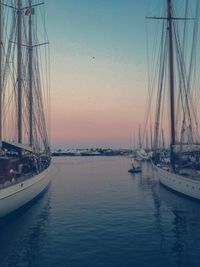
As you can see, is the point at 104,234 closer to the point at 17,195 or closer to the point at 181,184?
the point at 17,195

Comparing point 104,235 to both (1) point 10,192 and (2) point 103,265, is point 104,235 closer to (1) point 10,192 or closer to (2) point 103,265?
(2) point 103,265

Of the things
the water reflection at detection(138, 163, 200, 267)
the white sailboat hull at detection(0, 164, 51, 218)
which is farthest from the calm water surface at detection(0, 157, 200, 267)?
the white sailboat hull at detection(0, 164, 51, 218)

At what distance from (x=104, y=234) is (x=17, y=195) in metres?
8.48

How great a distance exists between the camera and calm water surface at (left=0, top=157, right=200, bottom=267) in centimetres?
1518

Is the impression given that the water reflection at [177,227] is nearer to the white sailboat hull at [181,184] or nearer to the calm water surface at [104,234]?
the calm water surface at [104,234]

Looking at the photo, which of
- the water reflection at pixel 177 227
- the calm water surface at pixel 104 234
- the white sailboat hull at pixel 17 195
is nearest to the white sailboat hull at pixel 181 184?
the water reflection at pixel 177 227

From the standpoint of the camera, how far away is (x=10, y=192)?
22.5 meters

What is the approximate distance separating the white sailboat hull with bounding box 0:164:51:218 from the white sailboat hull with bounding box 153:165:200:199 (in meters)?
15.2

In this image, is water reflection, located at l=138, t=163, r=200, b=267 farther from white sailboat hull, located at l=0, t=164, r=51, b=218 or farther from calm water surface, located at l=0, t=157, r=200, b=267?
white sailboat hull, located at l=0, t=164, r=51, b=218

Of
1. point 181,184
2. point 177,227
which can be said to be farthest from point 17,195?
point 181,184

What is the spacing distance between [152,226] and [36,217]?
9.39 metres

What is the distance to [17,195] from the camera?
79.9 feet

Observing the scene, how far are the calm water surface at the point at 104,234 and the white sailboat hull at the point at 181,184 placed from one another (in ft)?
3.06

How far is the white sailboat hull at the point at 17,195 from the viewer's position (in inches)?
848
